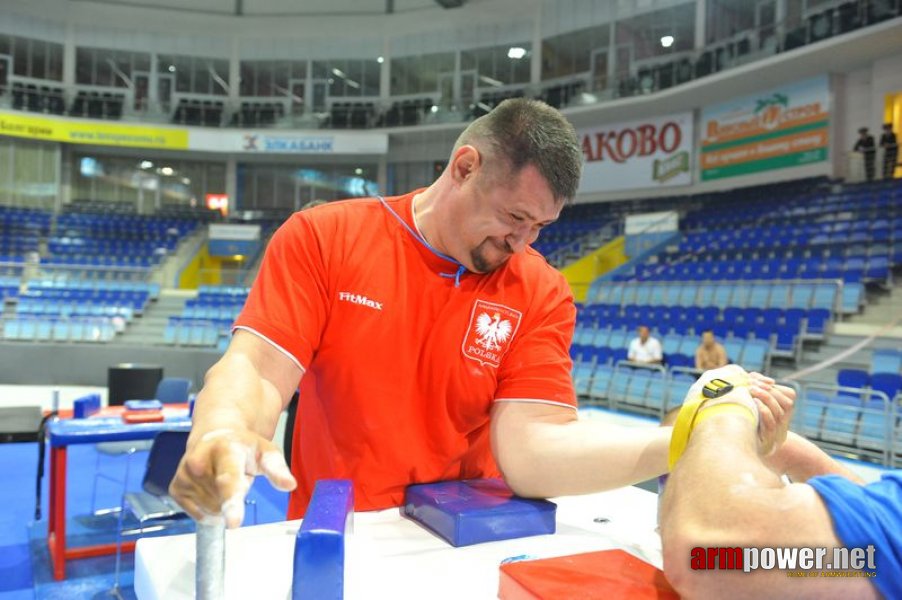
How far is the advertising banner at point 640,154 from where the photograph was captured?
16016 mm

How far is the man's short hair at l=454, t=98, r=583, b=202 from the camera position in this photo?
4.17ft

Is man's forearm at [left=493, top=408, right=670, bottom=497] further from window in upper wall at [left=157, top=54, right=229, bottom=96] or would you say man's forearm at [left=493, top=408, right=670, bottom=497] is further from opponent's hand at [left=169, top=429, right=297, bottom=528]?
window in upper wall at [left=157, top=54, right=229, bottom=96]

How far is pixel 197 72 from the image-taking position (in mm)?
21641

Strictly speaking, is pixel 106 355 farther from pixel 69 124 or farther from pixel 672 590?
pixel 69 124

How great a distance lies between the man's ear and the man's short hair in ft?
0.13

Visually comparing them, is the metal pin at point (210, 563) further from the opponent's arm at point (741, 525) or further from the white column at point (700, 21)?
the white column at point (700, 21)

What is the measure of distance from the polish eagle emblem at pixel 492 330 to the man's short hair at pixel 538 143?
12.2 inches

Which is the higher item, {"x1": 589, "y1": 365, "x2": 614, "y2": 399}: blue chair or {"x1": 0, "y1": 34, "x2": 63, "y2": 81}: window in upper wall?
{"x1": 0, "y1": 34, "x2": 63, "y2": 81}: window in upper wall

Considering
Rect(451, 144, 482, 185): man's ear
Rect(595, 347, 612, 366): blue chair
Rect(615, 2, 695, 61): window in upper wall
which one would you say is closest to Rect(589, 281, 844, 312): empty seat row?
Rect(595, 347, 612, 366): blue chair

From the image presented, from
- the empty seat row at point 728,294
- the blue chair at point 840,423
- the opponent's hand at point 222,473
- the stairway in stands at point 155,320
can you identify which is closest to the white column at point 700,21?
the empty seat row at point 728,294

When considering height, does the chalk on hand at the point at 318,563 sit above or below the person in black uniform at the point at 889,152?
below

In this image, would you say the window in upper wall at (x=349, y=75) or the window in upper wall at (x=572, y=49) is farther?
the window in upper wall at (x=349, y=75)

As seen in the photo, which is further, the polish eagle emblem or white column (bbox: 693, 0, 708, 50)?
white column (bbox: 693, 0, 708, 50)

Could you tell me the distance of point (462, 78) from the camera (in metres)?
20.4
